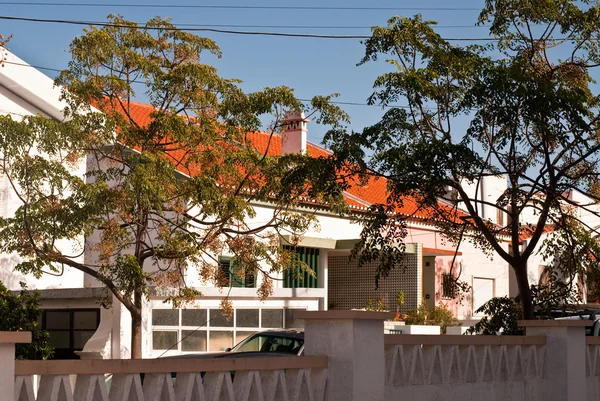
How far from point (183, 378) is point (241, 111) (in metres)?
10.2

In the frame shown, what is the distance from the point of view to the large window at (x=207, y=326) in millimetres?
17219

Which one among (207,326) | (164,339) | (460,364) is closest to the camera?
(460,364)

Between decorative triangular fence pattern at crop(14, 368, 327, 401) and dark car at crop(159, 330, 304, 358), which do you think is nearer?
decorative triangular fence pattern at crop(14, 368, 327, 401)

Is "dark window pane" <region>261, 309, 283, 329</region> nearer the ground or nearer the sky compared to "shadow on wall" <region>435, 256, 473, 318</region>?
nearer the ground

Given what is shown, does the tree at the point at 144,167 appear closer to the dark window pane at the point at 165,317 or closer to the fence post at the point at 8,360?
the dark window pane at the point at 165,317

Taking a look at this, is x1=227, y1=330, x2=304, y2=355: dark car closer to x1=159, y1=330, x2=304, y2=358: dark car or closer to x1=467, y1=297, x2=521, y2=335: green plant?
x1=159, y1=330, x2=304, y2=358: dark car

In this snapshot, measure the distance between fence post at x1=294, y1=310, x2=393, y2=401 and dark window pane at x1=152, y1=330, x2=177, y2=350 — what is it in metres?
9.82

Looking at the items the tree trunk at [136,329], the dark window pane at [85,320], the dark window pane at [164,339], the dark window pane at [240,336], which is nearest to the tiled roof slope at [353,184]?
the dark window pane at [240,336]

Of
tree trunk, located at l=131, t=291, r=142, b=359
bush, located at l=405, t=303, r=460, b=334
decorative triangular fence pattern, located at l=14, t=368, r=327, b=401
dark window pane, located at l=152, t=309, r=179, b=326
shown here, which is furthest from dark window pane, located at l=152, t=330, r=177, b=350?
bush, located at l=405, t=303, r=460, b=334

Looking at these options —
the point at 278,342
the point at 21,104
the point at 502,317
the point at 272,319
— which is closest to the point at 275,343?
the point at 278,342

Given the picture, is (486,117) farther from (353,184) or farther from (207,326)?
(353,184)

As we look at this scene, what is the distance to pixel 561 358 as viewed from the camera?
10266mm

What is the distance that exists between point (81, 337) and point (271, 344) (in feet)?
19.1

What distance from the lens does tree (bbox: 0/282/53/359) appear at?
50.8ft
